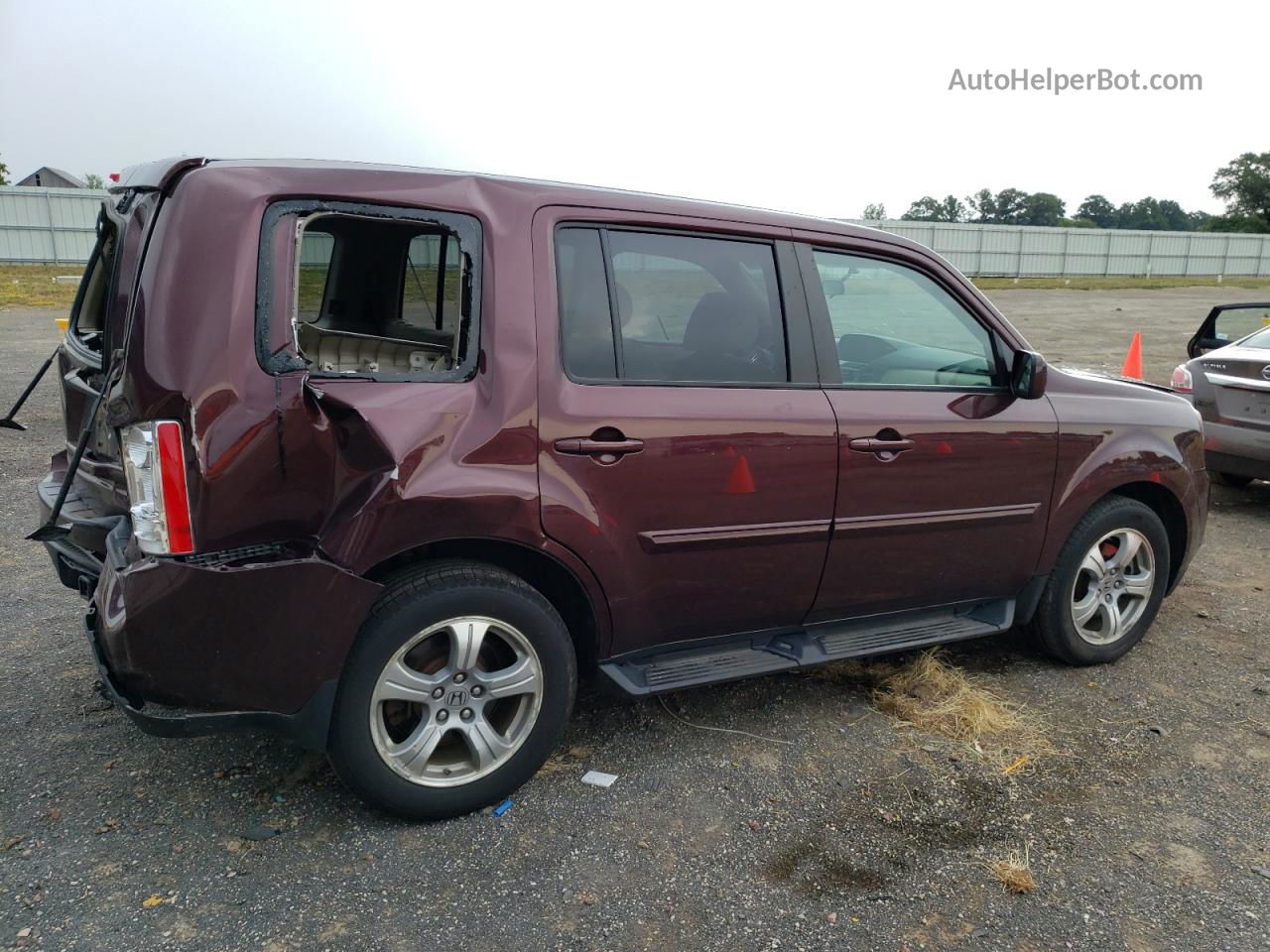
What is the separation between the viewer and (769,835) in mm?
3033

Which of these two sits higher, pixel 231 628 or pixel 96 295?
pixel 96 295

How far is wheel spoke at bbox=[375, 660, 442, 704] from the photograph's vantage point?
291 centimetres

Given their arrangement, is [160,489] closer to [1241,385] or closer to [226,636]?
[226,636]

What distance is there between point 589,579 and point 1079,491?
7.15 ft

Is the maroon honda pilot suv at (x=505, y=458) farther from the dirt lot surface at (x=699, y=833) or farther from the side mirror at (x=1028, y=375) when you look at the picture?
the dirt lot surface at (x=699, y=833)

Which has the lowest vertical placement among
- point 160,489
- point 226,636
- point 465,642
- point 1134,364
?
point 1134,364

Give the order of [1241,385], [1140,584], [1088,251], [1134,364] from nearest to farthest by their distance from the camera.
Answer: [1140,584]
[1241,385]
[1134,364]
[1088,251]

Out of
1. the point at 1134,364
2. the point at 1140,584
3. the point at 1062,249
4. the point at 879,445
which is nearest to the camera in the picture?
the point at 879,445

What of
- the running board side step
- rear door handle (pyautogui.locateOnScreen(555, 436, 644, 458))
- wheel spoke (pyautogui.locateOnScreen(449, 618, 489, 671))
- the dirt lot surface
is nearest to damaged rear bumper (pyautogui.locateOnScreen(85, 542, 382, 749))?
wheel spoke (pyautogui.locateOnScreen(449, 618, 489, 671))

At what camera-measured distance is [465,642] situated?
9.77ft

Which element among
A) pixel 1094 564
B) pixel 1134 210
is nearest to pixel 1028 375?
pixel 1094 564

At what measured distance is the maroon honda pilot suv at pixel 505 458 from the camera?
2703 millimetres

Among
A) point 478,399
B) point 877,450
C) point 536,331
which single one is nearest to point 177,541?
point 478,399

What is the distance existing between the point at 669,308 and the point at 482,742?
1.51 metres
